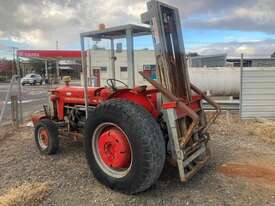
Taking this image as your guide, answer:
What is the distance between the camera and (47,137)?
20.7 feet

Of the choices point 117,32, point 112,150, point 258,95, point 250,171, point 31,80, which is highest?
point 117,32

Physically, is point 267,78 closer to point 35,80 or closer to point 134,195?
point 134,195

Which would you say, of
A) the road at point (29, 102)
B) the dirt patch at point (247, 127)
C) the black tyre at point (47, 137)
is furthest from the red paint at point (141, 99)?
the road at point (29, 102)

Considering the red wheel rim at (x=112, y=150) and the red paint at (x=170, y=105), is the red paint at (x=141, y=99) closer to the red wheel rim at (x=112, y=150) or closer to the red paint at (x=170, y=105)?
the red paint at (x=170, y=105)

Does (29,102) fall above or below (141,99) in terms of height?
below

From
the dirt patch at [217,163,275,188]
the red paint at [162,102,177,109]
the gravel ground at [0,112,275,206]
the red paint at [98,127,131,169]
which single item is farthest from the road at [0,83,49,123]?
the red paint at [162,102,177,109]

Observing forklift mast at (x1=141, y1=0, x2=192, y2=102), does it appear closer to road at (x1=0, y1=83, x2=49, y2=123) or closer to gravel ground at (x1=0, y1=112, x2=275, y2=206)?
gravel ground at (x1=0, y1=112, x2=275, y2=206)

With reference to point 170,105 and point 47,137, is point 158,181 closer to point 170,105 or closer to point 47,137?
point 170,105

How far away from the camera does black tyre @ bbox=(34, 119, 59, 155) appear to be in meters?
6.23

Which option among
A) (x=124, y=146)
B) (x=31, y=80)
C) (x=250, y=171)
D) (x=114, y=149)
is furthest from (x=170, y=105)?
(x=31, y=80)

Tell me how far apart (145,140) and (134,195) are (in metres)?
0.80

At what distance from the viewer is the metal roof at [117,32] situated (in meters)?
5.12

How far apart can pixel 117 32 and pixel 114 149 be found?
1921 millimetres

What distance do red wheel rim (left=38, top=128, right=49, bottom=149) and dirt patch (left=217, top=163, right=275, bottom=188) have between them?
318 centimetres
